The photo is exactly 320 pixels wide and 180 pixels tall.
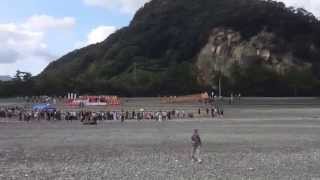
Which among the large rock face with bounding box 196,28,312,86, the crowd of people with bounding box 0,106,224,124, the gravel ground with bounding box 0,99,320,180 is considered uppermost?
the large rock face with bounding box 196,28,312,86

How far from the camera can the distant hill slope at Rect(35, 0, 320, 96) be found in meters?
125

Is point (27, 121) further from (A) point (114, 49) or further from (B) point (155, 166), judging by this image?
(A) point (114, 49)

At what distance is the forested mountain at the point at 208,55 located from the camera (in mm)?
124938

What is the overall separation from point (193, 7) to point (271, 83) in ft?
259

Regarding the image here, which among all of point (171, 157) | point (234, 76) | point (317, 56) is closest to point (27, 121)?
point (171, 157)

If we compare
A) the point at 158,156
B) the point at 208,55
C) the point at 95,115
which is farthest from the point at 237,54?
the point at 158,156

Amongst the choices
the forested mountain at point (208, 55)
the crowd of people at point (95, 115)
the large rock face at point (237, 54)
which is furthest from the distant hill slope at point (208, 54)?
the crowd of people at point (95, 115)

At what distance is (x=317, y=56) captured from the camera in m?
149

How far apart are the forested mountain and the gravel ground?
73.4 metres

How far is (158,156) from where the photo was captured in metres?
29.9

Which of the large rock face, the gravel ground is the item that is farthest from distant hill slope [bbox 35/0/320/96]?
the gravel ground

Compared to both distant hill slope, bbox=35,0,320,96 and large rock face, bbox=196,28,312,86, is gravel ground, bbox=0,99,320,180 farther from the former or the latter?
large rock face, bbox=196,28,312,86

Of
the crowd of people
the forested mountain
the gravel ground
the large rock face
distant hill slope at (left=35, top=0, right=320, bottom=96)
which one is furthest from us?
the large rock face

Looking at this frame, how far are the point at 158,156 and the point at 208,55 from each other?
130m
